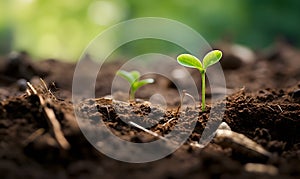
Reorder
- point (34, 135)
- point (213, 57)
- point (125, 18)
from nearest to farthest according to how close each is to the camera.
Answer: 1. point (34, 135)
2. point (213, 57)
3. point (125, 18)

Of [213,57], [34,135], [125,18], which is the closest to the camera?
[34,135]

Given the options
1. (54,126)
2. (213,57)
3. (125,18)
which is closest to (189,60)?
(213,57)

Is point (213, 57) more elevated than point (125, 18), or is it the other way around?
point (125, 18)

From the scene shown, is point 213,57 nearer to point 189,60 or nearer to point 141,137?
point 189,60

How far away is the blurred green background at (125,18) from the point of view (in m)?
5.13

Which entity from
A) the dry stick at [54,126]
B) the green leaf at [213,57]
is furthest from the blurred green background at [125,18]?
the dry stick at [54,126]

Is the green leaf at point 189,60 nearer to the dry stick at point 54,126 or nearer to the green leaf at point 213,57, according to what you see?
the green leaf at point 213,57

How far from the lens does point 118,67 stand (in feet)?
9.36

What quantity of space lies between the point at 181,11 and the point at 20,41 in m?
2.18

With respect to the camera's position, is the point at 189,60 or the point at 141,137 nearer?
the point at 141,137

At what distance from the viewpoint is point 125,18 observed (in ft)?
18.8

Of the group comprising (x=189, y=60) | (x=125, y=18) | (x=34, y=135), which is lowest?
(x=34, y=135)

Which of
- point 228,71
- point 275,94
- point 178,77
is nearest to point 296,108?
point 275,94

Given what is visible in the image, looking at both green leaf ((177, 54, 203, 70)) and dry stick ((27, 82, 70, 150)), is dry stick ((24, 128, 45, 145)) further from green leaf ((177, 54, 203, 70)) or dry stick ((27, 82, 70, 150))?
green leaf ((177, 54, 203, 70))
